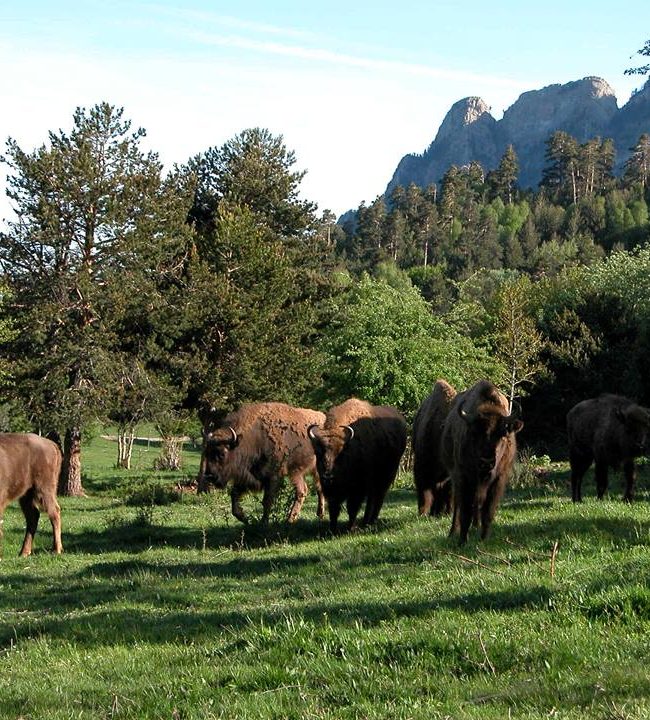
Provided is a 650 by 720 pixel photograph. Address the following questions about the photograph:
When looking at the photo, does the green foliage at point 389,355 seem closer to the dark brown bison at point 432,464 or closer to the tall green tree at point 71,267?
the tall green tree at point 71,267

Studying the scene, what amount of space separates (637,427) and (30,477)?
39.0ft

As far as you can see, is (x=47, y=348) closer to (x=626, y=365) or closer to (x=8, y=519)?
(x=8, y=519)

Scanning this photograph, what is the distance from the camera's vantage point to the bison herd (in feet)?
53.0

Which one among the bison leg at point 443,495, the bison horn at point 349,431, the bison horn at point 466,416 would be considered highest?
the bison horn at point 466,416

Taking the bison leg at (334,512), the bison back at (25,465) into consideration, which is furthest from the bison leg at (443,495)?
the bison back at (25,465)

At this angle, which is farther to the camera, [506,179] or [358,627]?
[506,179]

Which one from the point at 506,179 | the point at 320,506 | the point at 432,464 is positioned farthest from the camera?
the point at 506,179

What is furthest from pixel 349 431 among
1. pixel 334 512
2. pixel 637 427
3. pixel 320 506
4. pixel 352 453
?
pixel 637 427

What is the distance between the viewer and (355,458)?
1650cm

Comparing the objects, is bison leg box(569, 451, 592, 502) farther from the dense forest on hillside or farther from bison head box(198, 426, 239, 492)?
the dense forest on hillside

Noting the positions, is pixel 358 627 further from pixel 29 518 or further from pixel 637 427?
pixel 29 518

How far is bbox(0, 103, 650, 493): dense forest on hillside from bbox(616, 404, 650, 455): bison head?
20.2m

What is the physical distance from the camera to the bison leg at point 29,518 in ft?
57.4

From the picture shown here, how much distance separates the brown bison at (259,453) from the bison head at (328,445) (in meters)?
2.81
